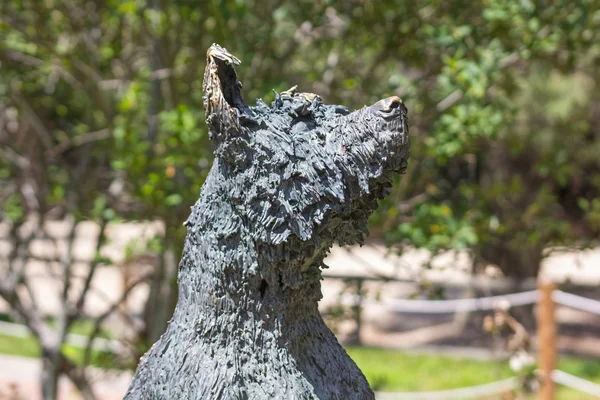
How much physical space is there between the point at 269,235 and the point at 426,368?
6820 mm

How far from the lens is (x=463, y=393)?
20.6 ft

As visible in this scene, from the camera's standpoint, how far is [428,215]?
384 cm

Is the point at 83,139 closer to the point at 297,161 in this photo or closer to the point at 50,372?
the point at 50,372

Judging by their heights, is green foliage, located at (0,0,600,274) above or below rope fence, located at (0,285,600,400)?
above

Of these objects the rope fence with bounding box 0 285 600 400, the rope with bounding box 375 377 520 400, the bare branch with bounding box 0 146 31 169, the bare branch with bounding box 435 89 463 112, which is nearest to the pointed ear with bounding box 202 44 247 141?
the bare branch with bounding box 435 89 463 112

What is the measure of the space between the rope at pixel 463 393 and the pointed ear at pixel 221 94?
481 cm

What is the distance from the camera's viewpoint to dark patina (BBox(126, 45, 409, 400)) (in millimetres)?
1582

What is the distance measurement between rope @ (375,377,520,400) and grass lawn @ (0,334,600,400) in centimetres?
38

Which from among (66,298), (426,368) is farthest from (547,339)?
(66,298)

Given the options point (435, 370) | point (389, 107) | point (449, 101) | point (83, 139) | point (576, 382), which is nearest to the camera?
point (389, 107)

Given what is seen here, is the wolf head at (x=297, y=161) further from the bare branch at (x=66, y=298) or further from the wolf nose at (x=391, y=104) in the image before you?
the bare branch at (x=66, y=298)

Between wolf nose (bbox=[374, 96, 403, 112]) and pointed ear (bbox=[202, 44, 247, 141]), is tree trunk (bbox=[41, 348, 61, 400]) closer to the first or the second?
pointed ear (bbox=[202, 44, 247, 141])

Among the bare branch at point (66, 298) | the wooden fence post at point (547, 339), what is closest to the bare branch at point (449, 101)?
the wooden fence post at point (547, 339)

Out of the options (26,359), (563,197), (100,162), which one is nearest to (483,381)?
(100,162)
